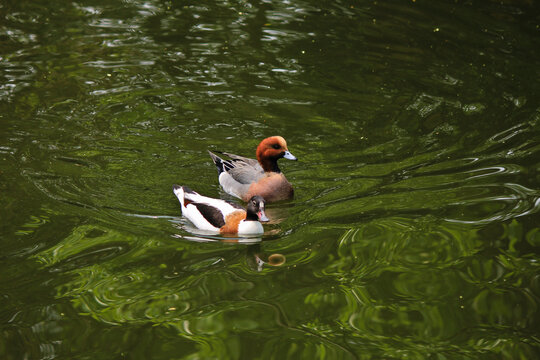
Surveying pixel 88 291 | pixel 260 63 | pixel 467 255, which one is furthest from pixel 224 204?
pixel 260 63

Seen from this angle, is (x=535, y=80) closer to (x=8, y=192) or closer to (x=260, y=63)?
(x=260, y=63)

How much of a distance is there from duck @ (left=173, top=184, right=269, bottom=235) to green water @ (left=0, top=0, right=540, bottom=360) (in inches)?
7.2

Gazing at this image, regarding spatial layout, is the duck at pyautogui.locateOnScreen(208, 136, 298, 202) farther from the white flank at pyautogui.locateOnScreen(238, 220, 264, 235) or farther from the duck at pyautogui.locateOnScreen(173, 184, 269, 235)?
the white flank at pyautogui.locateOnScreen(238, 220, 264, 235)

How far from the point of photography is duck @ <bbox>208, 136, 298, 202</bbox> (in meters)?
A: 8.71

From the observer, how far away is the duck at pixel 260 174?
8.71 m

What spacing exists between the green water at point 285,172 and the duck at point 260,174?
0.96ft

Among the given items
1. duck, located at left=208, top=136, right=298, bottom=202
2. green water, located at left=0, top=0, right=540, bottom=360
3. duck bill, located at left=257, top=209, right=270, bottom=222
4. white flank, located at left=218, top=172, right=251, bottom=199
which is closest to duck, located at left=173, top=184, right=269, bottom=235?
duck bill, located at left=257, top=209, right=270, bottom=222

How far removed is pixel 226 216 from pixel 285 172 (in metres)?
1.81

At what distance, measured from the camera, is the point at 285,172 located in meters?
9.52

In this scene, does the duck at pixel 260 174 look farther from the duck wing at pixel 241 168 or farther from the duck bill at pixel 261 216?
the duck bill at pixel 261 216

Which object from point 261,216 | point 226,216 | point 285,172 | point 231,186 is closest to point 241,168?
point 231,186

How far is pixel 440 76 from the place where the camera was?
1205cm

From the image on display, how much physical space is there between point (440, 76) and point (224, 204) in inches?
220

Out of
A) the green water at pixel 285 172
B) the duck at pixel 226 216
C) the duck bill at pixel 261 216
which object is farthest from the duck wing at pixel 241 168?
the duck bill at pixel 261 216
